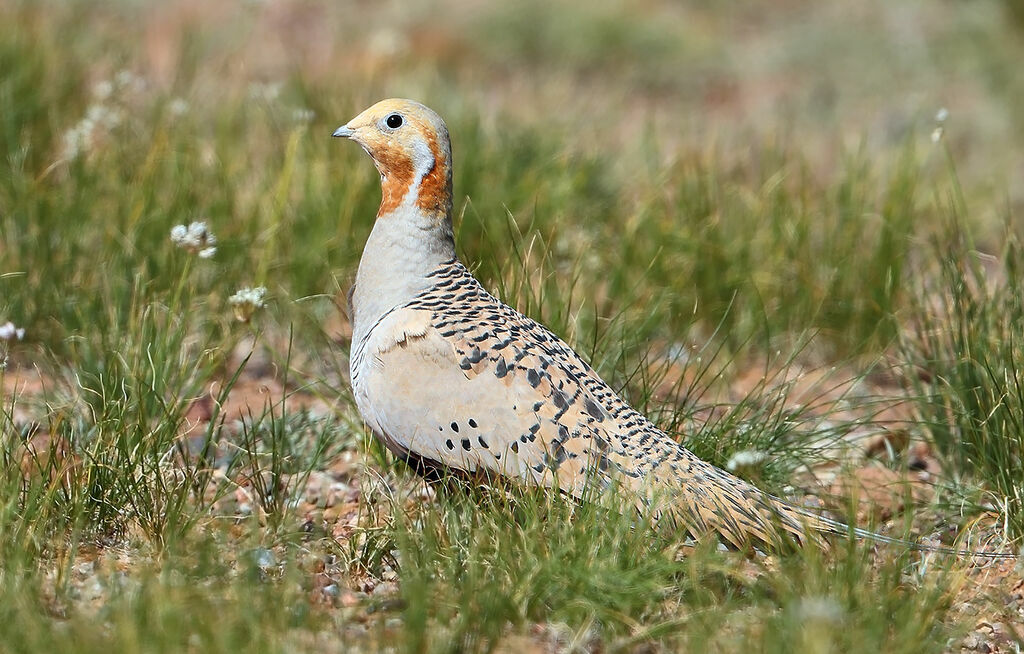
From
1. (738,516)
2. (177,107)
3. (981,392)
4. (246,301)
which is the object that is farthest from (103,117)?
(981,392)

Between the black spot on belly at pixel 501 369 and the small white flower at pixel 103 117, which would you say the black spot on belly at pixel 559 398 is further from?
the small white flower at pixel 103 117

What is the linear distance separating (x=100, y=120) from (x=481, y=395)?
3.06 meters

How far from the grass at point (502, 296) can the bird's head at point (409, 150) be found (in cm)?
53

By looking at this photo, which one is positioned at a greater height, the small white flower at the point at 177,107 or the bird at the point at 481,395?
the small white flower at the point at 177,107

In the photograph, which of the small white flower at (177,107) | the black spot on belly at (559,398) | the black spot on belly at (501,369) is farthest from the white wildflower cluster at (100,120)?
the black spot on belly at (559,398)

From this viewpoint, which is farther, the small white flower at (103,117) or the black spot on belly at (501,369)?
the small white flower at (103,117)

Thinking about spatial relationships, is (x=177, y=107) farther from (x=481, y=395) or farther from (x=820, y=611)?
(x=820, y=611)

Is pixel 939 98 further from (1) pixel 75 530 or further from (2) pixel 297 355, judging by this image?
(1) pixel 75 530

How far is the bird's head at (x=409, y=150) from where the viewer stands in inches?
156

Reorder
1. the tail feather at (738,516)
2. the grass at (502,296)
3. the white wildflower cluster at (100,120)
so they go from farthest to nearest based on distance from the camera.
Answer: the white wildflower cluster at (100,120) → the tail feather at (738,516) → the grass at (502,296)

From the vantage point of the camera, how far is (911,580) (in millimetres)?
3557

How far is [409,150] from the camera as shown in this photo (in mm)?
3986

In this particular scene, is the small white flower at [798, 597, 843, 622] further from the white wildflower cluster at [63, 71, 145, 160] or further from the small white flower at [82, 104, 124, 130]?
the small white flower at [82, 104, 124, 130]

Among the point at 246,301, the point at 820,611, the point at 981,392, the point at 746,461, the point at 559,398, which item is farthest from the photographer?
the point at 981,392
